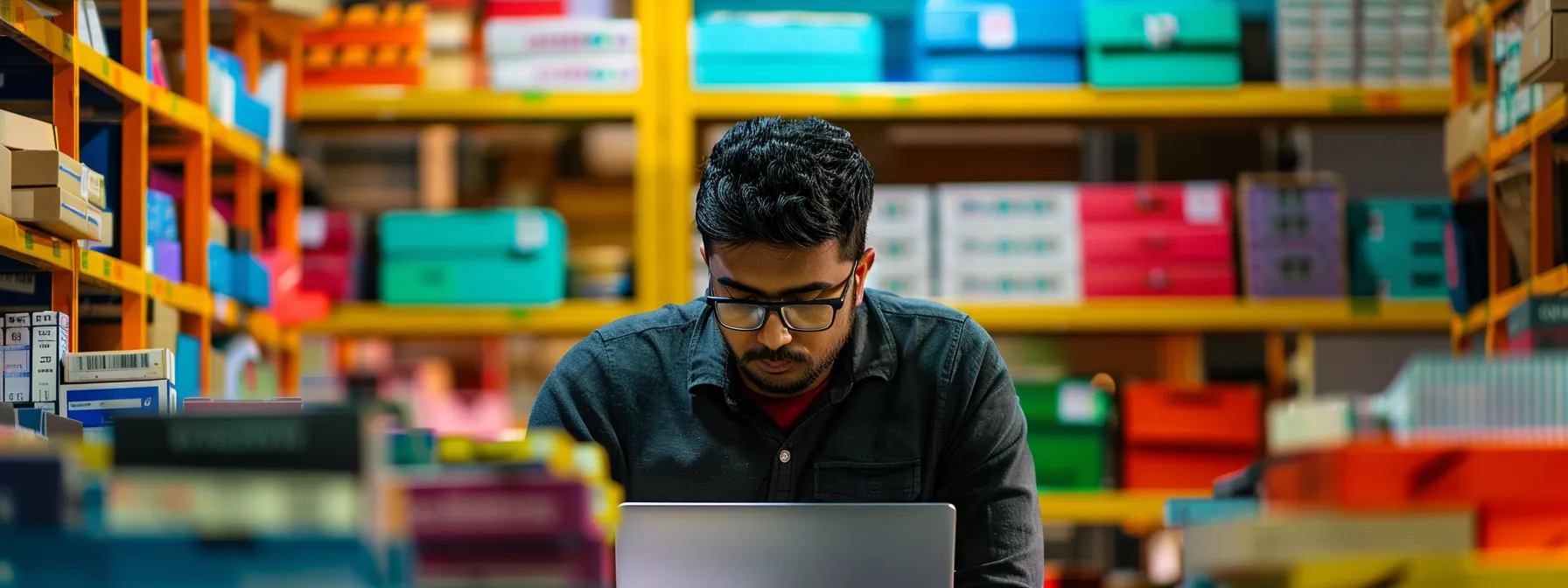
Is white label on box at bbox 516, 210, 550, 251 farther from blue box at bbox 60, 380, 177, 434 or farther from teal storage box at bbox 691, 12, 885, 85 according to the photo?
blue box at bbox 60, 380, 177, 434

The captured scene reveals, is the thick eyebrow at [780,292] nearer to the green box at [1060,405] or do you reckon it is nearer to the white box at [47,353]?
the white box at [47,353]

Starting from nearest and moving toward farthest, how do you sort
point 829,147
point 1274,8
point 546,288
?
point 829,147 < point 546,288 < point 1274,8

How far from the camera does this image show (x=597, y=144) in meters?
5.08

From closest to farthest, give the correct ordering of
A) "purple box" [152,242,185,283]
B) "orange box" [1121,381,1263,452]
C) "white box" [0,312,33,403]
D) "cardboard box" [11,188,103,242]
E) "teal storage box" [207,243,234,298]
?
"cardboard box" [11,188,103,242]
"white box" [0,312,33,403]
"purple box" [152,242,185,283]
"teal storage box" [207,243,234,298]
"orange box" [1121,381,1263,452]

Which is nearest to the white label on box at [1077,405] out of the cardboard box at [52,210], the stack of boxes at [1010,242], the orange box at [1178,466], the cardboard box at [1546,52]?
the orange box at [1178,466]

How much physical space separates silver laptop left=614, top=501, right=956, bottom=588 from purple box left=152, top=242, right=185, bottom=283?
168cm

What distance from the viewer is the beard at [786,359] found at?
2363 millimetres

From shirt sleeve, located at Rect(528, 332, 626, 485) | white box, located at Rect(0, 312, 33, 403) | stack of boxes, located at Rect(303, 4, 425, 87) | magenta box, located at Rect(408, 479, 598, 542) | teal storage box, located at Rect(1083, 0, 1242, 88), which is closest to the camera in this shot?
magenta box, located at Rect(408, 479, 598, 542)

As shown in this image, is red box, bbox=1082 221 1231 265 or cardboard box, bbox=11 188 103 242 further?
red box, bbox=1082 221 1231 265

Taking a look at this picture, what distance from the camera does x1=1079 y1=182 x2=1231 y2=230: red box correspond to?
434 centimetres

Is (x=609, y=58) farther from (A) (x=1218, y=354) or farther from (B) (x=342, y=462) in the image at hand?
(B) (x=342, y=462)

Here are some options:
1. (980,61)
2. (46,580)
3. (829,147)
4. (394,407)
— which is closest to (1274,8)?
(980,61)

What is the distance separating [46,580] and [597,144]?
157 inches

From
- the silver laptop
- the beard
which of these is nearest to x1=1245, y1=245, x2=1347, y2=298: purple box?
the beard
